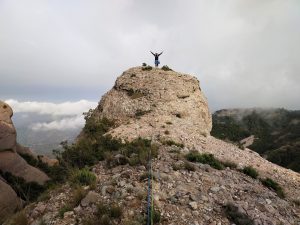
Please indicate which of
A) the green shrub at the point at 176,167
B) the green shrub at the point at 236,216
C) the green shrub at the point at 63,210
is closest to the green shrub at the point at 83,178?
the green shrub at the point at 63,210

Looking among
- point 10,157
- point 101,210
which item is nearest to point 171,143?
point 101,210

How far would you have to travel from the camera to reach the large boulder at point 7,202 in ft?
75.9

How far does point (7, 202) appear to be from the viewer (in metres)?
23.7

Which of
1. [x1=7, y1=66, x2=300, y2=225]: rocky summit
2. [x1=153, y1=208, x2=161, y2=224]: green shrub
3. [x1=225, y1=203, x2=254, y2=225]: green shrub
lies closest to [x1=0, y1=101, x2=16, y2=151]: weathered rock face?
[x1=7, y1=66, x2=300, y2=225]: rocky summit

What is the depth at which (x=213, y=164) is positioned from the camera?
1934 cm

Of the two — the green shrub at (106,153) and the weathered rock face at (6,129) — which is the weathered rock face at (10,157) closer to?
the weathered rock face at (6,129)

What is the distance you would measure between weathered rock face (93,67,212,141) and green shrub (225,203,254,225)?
13.4 meters

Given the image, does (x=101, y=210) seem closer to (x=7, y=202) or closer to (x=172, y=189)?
(x=172, y=189)

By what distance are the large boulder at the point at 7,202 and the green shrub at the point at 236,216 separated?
17.5m

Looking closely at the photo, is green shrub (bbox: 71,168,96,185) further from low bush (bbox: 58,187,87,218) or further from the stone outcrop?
the stone outcrop

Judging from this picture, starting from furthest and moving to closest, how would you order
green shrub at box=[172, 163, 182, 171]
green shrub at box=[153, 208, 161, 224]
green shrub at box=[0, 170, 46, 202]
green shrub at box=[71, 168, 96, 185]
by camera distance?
green shrub at box=[0, 170, 46, 202]
green shrub at box=[172, 163, 182, 171]
green shrub at box=[71, 168, 96, 185]
green shrub at box=[153, 208, 161, 224]

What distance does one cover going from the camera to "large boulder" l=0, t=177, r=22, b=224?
23.1 m

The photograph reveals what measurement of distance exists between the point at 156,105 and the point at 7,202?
17.5 metres

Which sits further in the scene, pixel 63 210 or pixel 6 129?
pixel 6 129
